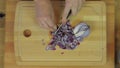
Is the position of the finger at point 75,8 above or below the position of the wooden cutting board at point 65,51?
above

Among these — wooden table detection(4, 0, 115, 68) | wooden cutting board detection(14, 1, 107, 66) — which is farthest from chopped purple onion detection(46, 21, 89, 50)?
wooden table detection(4, 0, 115, 68)

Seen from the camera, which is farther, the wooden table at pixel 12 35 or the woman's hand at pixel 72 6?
the wooden table at pixel 12 35

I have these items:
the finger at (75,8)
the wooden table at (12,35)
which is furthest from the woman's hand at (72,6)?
the wooden table at (12,35)

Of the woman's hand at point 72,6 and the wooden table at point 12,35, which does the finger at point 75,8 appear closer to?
the woman's hand at point 72,6

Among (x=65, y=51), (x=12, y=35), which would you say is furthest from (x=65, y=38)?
(x=12, y=35)

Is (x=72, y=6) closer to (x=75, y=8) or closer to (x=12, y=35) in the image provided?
(x=75, y=8)
